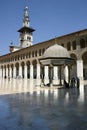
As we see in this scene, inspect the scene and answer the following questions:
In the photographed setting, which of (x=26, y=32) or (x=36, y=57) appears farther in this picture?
(x=26, y=32)

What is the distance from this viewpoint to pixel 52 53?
1822 cm

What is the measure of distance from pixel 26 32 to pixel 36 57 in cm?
3101

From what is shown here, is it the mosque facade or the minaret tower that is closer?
the mosque facade

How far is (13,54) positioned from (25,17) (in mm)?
24185

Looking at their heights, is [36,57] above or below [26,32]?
below

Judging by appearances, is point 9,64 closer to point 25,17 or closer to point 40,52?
point 40,52

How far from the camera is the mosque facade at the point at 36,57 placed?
98.6ft

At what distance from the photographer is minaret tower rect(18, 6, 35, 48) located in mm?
68750

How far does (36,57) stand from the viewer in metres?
40.1

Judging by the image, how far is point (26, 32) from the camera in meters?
68.8

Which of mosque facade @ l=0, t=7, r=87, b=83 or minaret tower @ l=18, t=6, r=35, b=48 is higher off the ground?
minaret tower @ l=18, t=6, r=35, b=48

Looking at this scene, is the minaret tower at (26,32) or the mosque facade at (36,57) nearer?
the mosque facade at (36,57)

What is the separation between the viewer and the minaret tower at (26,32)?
226ft

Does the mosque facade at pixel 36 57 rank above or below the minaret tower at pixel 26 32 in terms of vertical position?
below
